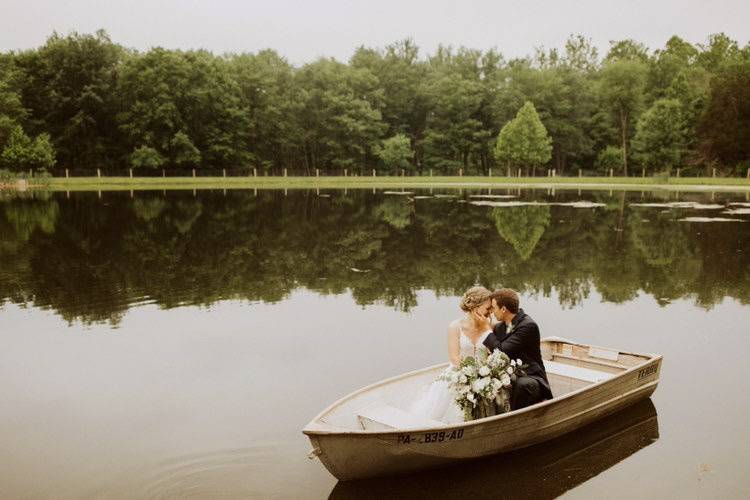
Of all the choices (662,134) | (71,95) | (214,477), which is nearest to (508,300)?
(214,477)

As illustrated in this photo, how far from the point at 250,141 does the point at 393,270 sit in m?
75.8

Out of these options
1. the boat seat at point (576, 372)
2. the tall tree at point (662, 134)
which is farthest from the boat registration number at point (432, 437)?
the tall tree at point (662, 134)

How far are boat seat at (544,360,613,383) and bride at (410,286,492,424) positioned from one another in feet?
5.62

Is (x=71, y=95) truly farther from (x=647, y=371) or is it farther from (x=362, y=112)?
(x=647, y=371)

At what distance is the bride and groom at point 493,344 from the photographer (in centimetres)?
795

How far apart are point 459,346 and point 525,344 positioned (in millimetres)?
850

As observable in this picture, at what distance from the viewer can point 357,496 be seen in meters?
7.24

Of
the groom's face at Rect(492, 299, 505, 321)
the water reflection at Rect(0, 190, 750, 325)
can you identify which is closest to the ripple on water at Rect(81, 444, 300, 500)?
the groom's face at Rect(492, 299, 505, 321)

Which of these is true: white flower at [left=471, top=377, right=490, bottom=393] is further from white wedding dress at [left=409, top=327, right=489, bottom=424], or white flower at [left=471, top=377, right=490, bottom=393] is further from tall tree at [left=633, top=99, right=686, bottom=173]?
tall tree at [left=633, top=99, right=686, bottom=173]

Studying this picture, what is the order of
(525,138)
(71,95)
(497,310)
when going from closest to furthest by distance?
(497,310), (525,138), (71,95)

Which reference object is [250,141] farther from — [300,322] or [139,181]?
[300,322]

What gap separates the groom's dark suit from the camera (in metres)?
8.03

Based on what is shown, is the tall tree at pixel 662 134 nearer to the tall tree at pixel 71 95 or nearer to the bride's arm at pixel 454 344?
the tall tree at pixel 71 95

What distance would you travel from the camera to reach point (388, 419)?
24.8ft
